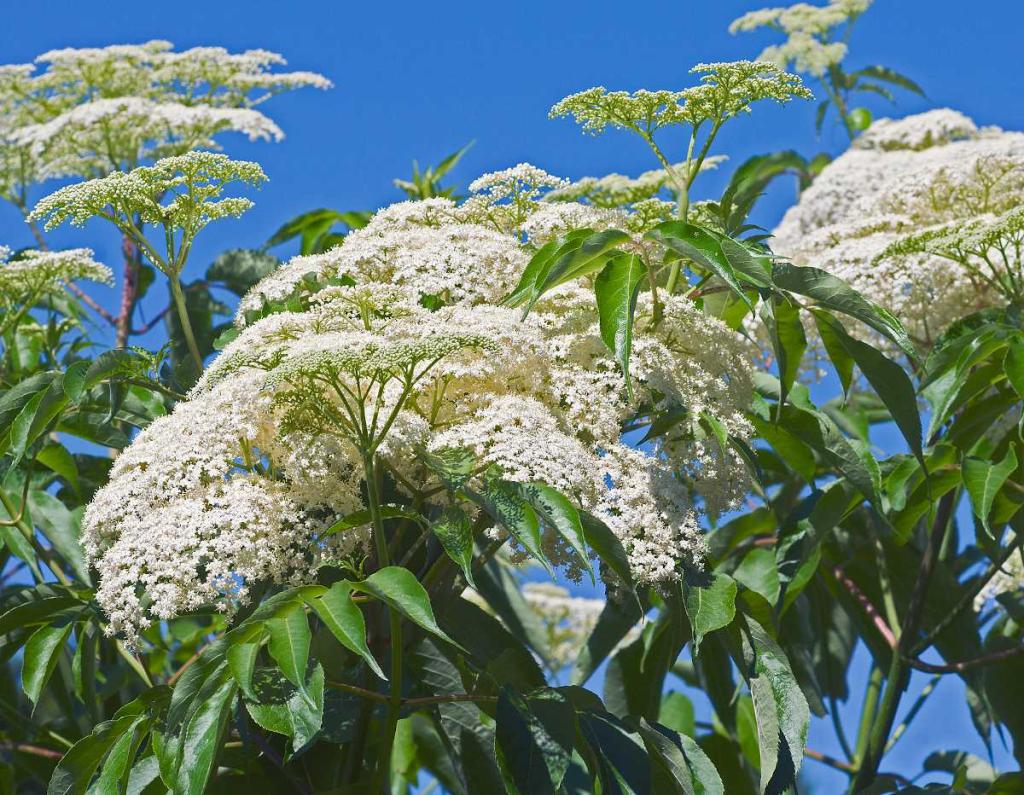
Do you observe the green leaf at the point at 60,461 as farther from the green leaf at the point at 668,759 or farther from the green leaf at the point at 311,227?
the green leaf at the point at 668,759

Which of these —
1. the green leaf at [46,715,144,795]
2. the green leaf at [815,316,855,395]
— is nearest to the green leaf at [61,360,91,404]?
the green leaf at [46,715,144,795]

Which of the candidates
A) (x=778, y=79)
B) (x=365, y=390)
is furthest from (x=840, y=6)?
(x=365, y=390)

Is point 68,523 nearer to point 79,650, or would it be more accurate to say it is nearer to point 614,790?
point 79,650

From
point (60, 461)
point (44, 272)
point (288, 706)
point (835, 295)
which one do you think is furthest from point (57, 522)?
point (835, 295)

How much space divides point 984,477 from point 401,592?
1383 millimetres

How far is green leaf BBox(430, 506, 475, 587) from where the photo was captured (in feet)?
6.86

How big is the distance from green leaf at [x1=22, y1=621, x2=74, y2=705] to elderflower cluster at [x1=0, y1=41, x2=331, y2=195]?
2229mm

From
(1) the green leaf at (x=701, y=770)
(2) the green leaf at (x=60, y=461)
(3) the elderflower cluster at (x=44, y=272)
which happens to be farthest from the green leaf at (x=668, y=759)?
(3) the elderflower cluster at (x=44, y=272)

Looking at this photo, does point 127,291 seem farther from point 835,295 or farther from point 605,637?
point 835,295

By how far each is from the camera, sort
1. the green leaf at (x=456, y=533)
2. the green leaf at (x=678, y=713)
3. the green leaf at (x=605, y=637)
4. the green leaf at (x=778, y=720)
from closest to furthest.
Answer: the green leaf at (x=456, y=533)
the green leaf at (x=778, y=720)
the green leaf at (x=605, y=637)
the green leaf at (x=678, y=713)

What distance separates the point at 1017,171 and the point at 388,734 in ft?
7.96

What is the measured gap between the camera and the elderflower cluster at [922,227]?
3.40 metres

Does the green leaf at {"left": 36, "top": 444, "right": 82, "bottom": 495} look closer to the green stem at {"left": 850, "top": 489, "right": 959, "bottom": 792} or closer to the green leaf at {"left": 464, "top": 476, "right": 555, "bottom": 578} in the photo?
the green leaf at {"left": 464, "top": 476, "right": 555, "bottom": 578}

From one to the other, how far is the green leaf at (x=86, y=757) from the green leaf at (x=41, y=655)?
0.89 feet
